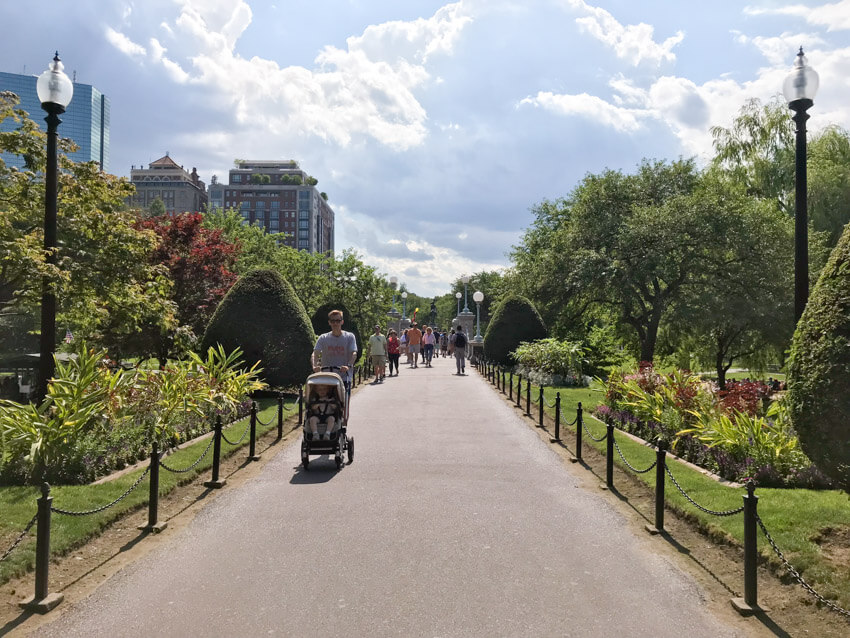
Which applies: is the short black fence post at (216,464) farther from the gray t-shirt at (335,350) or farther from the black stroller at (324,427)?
the gray t-shirt at (335,350)

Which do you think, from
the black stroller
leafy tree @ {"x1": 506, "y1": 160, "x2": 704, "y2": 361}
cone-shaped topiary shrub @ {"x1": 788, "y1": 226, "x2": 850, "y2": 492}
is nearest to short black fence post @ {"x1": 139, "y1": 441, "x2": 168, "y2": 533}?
the black stroller

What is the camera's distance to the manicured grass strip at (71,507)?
217 inches

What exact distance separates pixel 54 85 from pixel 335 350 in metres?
5.71

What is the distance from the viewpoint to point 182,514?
23.3 feet

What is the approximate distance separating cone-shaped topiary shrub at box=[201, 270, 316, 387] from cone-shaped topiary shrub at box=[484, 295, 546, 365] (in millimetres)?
12894

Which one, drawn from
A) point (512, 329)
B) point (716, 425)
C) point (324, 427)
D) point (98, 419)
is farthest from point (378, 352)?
point (716, 425)

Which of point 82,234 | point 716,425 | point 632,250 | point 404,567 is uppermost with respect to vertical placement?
point 632,250

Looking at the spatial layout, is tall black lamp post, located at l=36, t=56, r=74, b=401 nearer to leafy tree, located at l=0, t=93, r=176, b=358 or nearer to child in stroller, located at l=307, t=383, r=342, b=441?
leafy tree, located at l=0, t=93, r=176, b=358

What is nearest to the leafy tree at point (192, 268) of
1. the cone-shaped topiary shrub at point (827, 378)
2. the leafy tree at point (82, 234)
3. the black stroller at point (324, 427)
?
the leafy tree at point (82, 234)

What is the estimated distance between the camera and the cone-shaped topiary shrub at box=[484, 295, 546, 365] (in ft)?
90.7

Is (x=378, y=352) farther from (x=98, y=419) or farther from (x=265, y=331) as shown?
(x=98, y=419)

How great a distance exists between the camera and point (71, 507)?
21.6ft

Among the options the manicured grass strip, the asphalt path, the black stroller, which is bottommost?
the asphalt path

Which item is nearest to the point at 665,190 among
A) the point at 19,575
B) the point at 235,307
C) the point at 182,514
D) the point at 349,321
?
the point at 349,321
